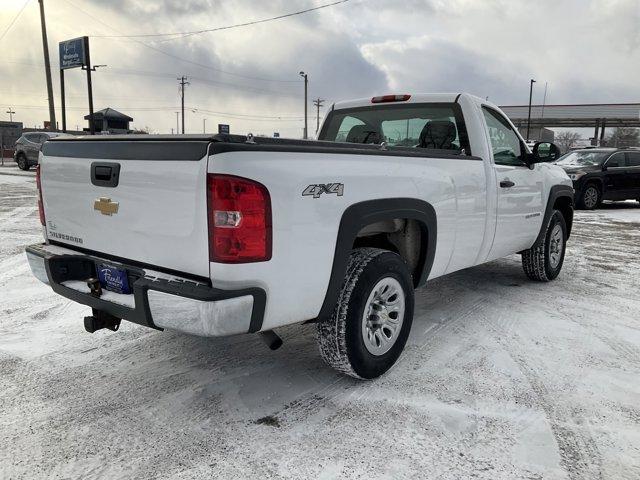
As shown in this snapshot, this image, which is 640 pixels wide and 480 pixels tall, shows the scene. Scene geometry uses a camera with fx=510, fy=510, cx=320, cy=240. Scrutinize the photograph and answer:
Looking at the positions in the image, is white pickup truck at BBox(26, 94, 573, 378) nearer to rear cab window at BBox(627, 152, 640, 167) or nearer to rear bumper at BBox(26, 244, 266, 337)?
rear bumper at BBox(26, 244, 266, 337)

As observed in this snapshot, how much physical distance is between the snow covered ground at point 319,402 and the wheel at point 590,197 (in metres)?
9.70

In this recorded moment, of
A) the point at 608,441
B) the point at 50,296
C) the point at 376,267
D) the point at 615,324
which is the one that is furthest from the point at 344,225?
the point at 50,296

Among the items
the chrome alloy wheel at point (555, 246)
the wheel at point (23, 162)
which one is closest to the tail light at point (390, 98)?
the chrome alloy wheel at point (555, 246)

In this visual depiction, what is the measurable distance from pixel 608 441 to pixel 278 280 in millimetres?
1871

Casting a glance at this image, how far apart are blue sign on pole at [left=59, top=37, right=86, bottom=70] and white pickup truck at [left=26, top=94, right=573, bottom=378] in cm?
3327

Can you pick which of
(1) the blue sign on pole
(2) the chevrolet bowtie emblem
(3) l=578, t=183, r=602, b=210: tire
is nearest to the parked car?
(1) the blue sign on pole

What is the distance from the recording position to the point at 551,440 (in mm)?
2596

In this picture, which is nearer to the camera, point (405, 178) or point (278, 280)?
point (278, 280)

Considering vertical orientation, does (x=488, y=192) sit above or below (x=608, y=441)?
above

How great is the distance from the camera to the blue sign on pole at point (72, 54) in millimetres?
32125

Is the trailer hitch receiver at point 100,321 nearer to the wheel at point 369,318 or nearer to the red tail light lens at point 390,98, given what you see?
the wheel at point 369,318

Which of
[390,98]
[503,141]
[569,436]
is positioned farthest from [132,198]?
[503,141]

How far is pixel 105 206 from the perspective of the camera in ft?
9.14

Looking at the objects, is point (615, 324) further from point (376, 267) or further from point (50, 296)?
point (50, 296)
